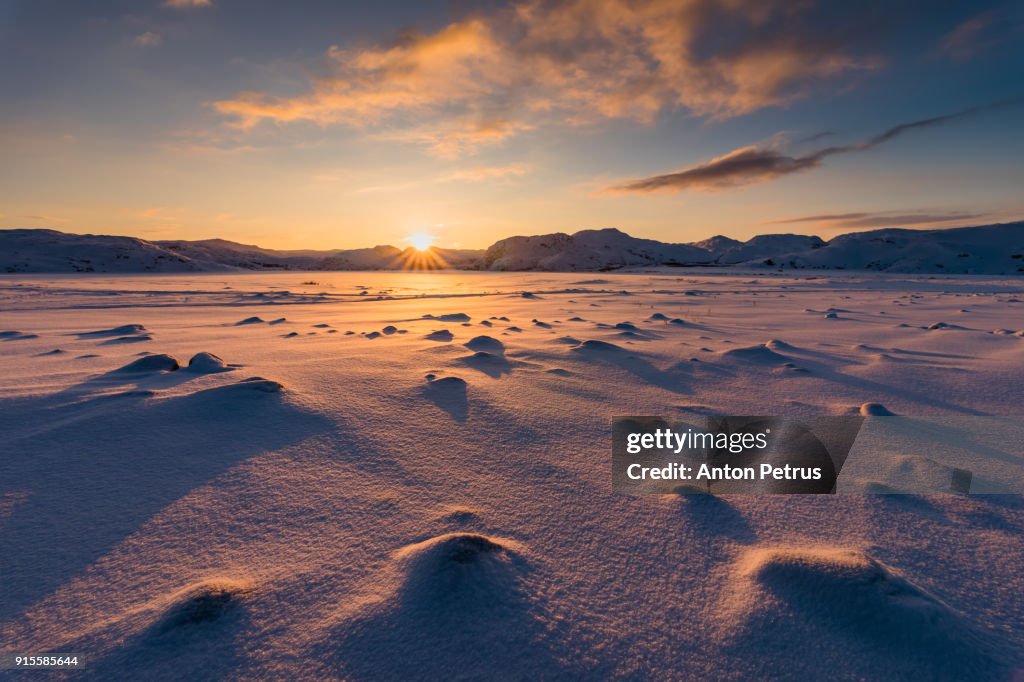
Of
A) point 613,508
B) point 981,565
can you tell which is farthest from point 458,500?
point 981,565

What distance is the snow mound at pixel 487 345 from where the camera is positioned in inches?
172

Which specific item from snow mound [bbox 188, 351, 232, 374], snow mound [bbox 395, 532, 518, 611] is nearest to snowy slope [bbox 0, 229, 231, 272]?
snow mound [bbox 188, 351, 232, 374]

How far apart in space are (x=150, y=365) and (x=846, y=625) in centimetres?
398

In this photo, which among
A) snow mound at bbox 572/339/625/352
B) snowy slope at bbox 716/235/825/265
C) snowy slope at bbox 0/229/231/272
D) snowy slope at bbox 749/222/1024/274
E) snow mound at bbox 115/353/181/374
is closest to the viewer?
snow mound at bbox 115/353/181/374

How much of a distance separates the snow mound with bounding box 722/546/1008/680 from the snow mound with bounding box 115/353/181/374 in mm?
3666

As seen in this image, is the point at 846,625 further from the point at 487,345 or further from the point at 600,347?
the point at 487,345

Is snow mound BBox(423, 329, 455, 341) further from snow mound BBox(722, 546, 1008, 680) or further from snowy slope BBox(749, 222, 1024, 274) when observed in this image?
snowy slope BBox(749, 222, 1024, 274)

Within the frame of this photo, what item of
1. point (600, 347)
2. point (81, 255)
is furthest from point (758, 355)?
point (81, 255)

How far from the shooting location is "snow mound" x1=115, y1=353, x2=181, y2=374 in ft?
10.4

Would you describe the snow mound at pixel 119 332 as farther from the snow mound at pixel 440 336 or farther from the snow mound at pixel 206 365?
the snow mound at pixel 440 336

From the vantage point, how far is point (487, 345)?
4.51 m

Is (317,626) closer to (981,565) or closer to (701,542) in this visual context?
(701,542)

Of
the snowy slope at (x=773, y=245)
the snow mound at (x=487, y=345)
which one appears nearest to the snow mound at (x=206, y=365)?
the snow mound at (x=487, y=345)

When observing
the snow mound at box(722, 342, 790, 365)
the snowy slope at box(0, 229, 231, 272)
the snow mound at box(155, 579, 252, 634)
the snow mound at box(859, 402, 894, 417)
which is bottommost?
the snow mound at box(155, 579, 252, 634)
